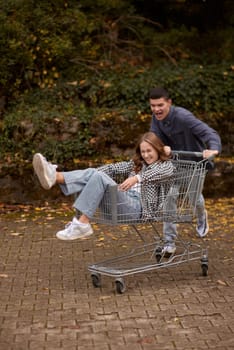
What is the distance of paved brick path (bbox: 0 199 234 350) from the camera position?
5.78 m

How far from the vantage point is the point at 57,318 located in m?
6.30

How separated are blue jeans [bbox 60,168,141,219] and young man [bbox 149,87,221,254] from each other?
2.81 feet

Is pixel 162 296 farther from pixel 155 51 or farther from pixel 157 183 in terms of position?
pixel 155 51

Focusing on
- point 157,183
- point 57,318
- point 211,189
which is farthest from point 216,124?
point 57,318

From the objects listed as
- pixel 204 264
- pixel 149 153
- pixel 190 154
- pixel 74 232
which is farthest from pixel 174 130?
pixel 74 232

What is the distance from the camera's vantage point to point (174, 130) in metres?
8.16

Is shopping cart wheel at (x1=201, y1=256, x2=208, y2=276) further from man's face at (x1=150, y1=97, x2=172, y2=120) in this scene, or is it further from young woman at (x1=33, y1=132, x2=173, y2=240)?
man's face at (x1=150, y1=97, x2=172, y2=120)

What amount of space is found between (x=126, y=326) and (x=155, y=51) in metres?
9.37

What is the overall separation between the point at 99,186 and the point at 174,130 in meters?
1.48

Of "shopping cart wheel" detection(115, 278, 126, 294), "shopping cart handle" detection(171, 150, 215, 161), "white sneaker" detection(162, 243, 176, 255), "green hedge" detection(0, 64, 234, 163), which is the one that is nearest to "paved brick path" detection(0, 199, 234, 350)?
"shopping cart wheel" detection(115, 278, 126, 294)

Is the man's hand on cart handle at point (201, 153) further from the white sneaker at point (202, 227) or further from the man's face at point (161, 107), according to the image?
the white sneaker at point (202, 227)

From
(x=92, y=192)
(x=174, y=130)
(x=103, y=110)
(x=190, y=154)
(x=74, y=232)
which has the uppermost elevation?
(x=174, y=130)

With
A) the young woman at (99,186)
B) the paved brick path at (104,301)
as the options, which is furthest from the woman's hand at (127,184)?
the paved brick path at (104,301)

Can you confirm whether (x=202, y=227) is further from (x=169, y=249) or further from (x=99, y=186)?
(x=99, y=186)
